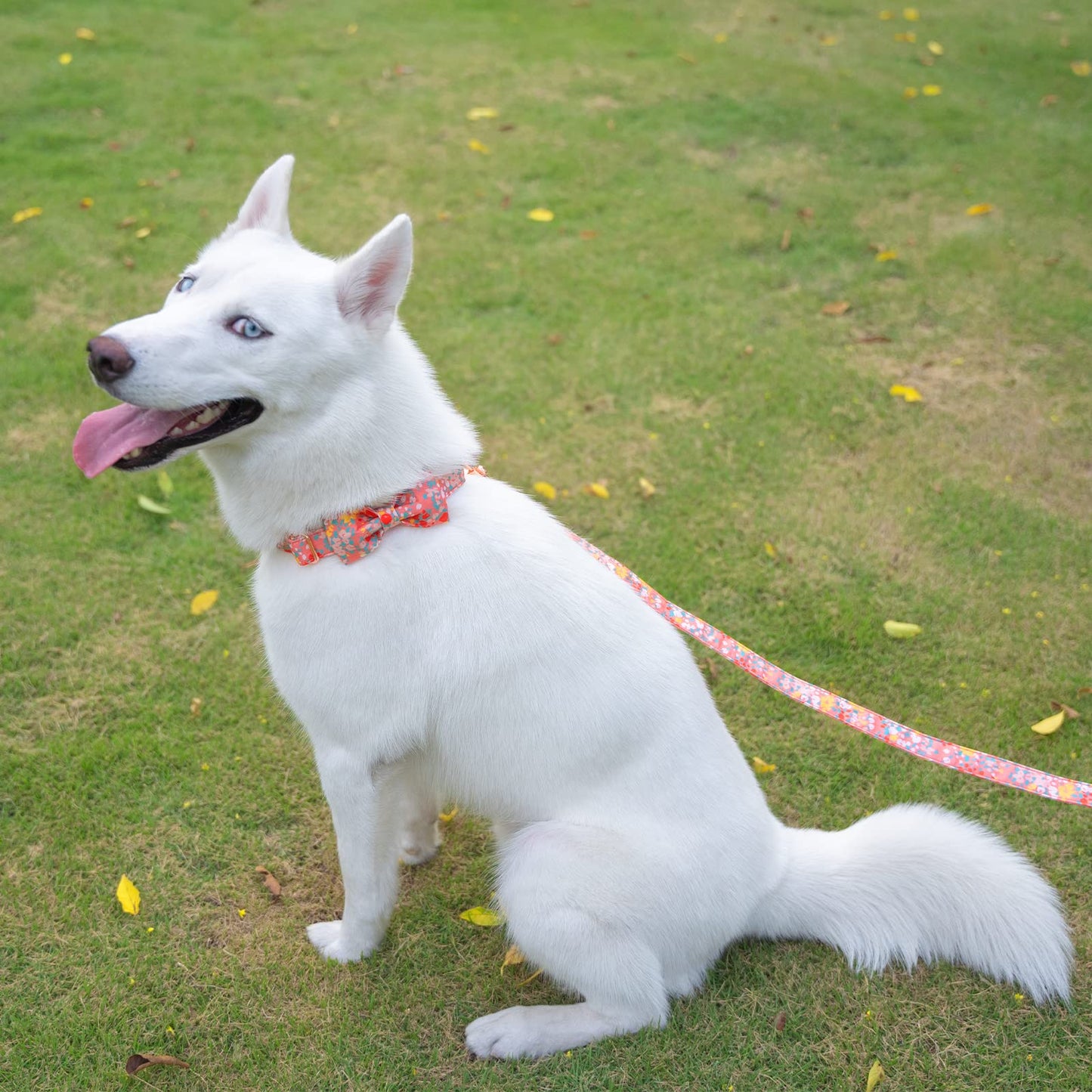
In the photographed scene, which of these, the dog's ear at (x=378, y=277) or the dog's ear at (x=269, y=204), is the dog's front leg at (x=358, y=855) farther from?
the dog's ear at (x=269, y=204)

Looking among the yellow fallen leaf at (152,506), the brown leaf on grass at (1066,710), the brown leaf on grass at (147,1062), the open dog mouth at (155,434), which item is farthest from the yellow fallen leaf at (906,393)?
the brown leaf on grass at (147,1062)

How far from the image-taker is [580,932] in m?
2.52

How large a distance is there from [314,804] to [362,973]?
0.66 metres

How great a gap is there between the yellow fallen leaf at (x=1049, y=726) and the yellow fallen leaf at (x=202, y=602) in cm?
333

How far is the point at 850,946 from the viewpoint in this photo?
281 cm

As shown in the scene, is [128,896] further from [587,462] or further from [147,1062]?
[587,462]

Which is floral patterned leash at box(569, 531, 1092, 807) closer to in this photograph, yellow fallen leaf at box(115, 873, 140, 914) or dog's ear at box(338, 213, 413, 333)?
dog's ear at box(338, 213, 413, 333)

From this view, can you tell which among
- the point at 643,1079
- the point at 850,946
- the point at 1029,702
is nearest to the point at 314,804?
the point at 643,1079

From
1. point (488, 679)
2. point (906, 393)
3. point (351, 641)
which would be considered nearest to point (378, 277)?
point (351, 641)

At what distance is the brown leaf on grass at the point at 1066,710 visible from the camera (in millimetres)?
3744

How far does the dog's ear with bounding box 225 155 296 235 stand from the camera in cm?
266

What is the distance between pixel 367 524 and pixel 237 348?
54 cm

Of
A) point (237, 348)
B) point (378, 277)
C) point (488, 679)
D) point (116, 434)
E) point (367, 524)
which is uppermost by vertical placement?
point (378, 277)

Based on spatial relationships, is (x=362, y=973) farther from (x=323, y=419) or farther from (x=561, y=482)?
(x=561, y=482)
